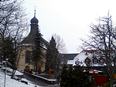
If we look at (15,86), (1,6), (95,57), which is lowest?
(15,86)

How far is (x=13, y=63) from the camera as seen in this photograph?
48.6 meters

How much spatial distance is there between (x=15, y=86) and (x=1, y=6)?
7754 mm

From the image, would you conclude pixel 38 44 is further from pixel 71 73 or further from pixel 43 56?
pixel 71 73

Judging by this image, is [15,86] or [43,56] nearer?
[15,86]

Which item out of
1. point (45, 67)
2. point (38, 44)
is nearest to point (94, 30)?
point (38, 44)

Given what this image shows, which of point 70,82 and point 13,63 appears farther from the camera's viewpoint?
point 13,63

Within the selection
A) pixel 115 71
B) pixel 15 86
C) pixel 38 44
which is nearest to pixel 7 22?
pixel 15 86

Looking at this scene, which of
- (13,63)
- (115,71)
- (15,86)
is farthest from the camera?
(13,63)

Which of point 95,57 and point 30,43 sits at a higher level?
point 30,43

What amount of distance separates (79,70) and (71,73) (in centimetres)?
58

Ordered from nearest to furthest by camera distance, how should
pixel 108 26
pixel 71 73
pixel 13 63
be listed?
pixel 71 73, pixel 108 26, pixel 13 63

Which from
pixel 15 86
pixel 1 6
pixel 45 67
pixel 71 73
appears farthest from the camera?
pixel 45 67

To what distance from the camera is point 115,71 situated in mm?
32625

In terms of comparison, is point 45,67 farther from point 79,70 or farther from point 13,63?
point 79,70
